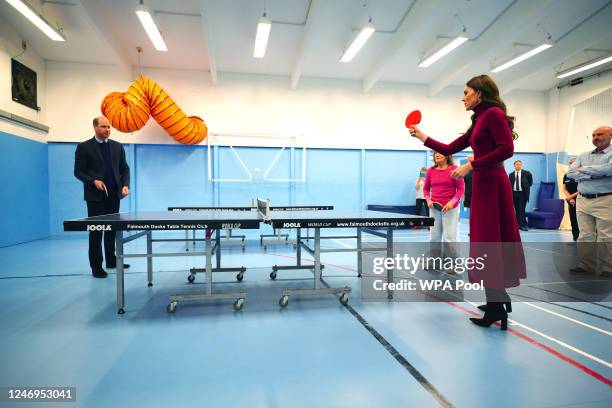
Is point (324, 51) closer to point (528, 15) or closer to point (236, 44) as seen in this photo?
point (236, 44)

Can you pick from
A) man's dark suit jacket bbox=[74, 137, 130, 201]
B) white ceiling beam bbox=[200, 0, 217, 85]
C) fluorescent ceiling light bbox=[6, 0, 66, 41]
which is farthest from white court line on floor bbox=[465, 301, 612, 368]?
fluorescent ceiling light bbox=[6, 0, 66, 41]

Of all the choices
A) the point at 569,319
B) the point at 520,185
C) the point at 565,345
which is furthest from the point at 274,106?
the point at 565,345

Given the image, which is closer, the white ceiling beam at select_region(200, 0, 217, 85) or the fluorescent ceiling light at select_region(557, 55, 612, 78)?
the white ceiling beam at select_region(200, 0, 217, 85)

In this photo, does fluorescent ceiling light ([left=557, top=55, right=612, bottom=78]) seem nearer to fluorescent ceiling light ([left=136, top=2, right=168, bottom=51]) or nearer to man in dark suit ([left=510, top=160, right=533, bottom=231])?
man in dark suit ([left=510, top=160, right=533, bottom=231])

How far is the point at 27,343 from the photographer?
2.10m

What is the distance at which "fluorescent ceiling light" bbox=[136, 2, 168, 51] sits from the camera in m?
5.48

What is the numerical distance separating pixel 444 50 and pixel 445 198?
4982 millimetres

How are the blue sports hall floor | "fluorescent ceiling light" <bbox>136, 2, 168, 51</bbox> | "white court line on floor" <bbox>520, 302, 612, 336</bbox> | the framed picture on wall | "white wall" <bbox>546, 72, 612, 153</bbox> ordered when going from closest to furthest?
Result: the blue sports hall floor < "white court line on floor" <bbox>520, 302, 612, 336</bbox> < "fluorescent ceiling light" <bbox>136, 2, 168, 51</bbox> < the framed picture on wall < "white wall" <bbox>546, 72, 612, 153</bbox>

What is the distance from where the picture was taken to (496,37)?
23.0ft

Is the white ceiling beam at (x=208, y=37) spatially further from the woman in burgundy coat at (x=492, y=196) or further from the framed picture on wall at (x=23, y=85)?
the woman in burgundy coat at (x=492, y=196)

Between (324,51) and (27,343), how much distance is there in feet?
25.3

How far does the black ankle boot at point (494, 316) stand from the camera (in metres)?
2.28

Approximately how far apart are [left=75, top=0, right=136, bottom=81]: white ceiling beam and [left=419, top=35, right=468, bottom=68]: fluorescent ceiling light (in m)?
7.01

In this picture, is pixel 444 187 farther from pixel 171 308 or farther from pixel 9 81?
pixel 9 81
